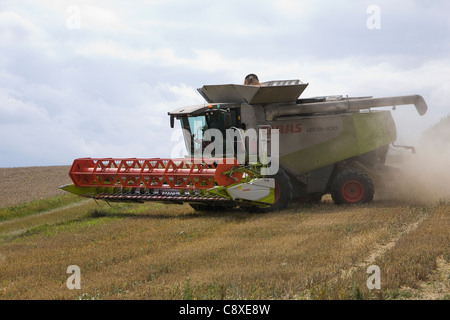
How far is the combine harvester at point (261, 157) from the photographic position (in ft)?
38.1

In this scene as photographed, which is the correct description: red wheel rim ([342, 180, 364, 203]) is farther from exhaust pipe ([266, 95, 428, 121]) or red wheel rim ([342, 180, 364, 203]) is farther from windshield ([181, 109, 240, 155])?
windshield ([181, 109, 240, 155])

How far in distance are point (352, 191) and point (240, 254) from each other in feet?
20.1

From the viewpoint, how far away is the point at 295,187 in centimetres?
1303

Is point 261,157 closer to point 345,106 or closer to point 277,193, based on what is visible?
point 277,193

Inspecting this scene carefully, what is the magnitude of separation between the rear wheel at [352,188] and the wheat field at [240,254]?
15.8 inches

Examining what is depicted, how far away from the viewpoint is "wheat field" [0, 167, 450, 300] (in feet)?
18.5

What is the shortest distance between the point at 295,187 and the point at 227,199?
8.55 feet

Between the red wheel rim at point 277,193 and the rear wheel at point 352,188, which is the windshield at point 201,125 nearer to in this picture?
the red wheel rim at point 277,193

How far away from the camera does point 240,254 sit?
24.5 feet

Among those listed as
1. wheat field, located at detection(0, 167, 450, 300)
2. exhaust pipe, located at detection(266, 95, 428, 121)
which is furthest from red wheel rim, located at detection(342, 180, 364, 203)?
exhaust pipe, located at detection(266, 95, 428, 121)

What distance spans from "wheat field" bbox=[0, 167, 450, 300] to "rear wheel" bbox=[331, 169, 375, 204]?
1.32ft

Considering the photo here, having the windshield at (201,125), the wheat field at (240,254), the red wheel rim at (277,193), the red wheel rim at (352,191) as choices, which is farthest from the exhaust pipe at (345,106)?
the wheat field at (240,254)

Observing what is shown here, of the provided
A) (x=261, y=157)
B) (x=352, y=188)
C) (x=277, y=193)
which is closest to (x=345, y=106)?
(x=352, y=188)

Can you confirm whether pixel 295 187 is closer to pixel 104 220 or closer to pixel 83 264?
pixel 104 220
